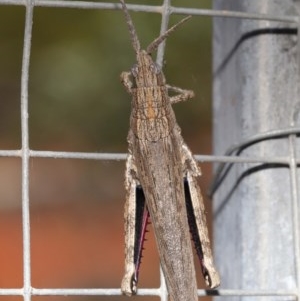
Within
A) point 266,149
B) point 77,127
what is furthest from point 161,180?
point 77,127

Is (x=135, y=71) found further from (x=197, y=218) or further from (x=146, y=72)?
(x=197, y=218)

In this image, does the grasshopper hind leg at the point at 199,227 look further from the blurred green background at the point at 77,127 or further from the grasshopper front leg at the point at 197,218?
the blurred green background at the point at 77,127

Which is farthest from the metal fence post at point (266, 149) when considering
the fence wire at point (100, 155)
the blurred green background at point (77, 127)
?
the blurred green background at point (77, 127)

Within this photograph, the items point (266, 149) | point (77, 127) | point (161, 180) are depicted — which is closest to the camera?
point (161, 180)

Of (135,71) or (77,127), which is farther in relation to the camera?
(77,127)

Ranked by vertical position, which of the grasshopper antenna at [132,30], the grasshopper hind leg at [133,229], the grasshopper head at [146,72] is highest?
the grasshopper antenna at [132,30]

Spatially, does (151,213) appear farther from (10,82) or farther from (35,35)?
(10,82)

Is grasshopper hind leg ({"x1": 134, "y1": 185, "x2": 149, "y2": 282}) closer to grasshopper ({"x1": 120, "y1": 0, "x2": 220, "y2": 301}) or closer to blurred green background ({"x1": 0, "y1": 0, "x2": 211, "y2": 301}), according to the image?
grasshopper ({"x1": 120, "y1": 0, "x2": 220, "y2": 301})
